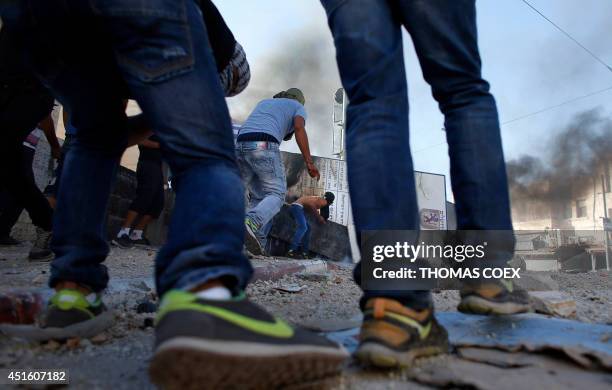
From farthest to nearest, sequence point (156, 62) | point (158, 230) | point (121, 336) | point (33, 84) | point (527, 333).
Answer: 1. point (158, 230)
2. point (33, 84)
3. point (121, 336)
4. point (527, 333)
5. point (156, 62)

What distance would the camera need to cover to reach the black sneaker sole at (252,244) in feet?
12.5

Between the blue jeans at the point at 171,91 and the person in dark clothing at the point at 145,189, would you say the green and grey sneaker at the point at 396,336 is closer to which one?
the blue jeans at the point at 171,91

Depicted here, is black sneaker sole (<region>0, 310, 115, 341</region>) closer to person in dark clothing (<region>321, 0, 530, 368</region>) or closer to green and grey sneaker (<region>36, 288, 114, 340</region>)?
green and grey sneaker (<region>36, 288, 114, 340</region>)

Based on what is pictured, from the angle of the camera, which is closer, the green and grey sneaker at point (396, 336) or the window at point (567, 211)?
the green and grey sneaker at point (396, 336)

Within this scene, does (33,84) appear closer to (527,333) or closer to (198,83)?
(198,83)

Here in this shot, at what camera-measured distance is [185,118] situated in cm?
86

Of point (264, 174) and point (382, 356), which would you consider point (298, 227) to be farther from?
point (382, 356)

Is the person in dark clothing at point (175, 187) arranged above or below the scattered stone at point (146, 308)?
above

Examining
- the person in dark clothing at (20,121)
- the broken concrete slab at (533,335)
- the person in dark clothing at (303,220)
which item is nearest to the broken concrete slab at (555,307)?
the broken concrete slab at (533,335)

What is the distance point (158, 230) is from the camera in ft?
20.4

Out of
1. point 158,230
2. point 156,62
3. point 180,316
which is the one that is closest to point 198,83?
point 156,62

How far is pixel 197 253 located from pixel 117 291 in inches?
45.9

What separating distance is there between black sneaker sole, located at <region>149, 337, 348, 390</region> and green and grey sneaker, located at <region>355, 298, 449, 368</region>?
0.19 meters

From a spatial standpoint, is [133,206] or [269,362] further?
[133,206]
